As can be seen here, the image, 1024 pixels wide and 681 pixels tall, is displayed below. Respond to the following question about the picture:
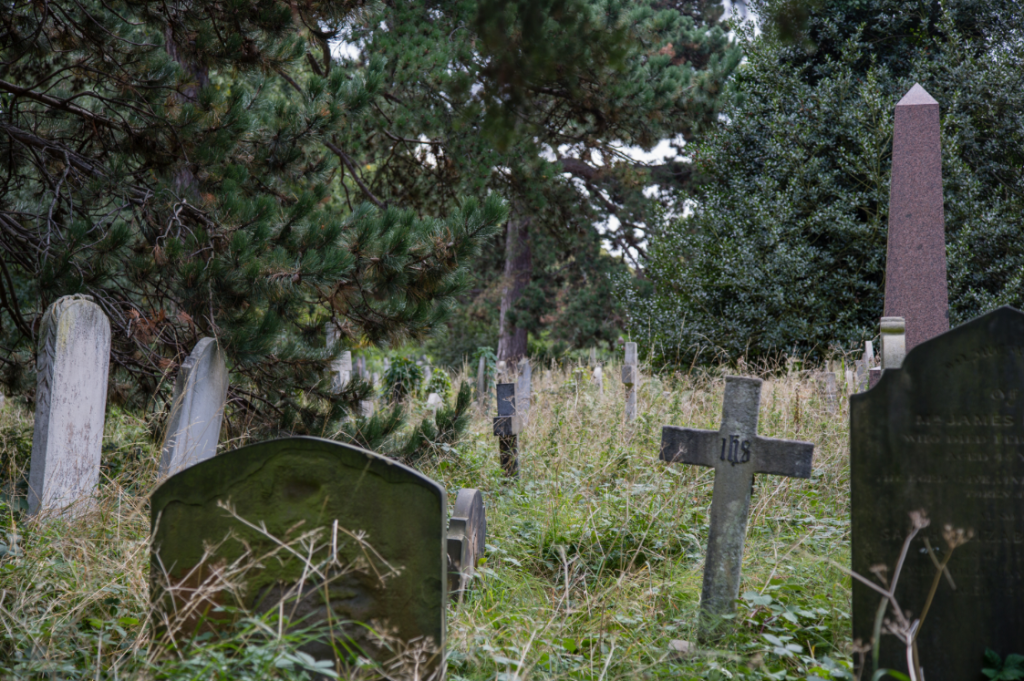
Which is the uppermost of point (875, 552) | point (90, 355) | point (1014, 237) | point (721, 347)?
point (1014, 237)

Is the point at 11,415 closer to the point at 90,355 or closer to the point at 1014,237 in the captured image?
the point at 90,355

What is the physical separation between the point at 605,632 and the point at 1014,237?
9.59 meters

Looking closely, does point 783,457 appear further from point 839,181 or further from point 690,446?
point 839,181

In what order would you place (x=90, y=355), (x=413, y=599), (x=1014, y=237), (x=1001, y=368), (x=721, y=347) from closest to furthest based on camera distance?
(x=413, y=599), (x=1001, y=368), (x=90, y=355), (x=1014, y=237), (x=721, y=347)

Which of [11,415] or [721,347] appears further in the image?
[721,347]

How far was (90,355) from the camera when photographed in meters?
3.73

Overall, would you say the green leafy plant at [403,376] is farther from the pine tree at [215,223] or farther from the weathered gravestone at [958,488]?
the weathered gravestone at [958,488]

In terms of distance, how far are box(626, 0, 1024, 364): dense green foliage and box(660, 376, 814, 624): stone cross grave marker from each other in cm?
669

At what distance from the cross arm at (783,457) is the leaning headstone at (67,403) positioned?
3.18m

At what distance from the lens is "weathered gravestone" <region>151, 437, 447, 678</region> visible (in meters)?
2.09

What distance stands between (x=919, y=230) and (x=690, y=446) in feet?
13.4

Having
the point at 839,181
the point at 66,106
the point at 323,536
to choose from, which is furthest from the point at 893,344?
the point at 839,181

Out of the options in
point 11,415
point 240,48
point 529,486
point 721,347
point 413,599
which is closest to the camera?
point 413,599

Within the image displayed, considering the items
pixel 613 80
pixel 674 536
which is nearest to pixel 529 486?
pixel 674 536
